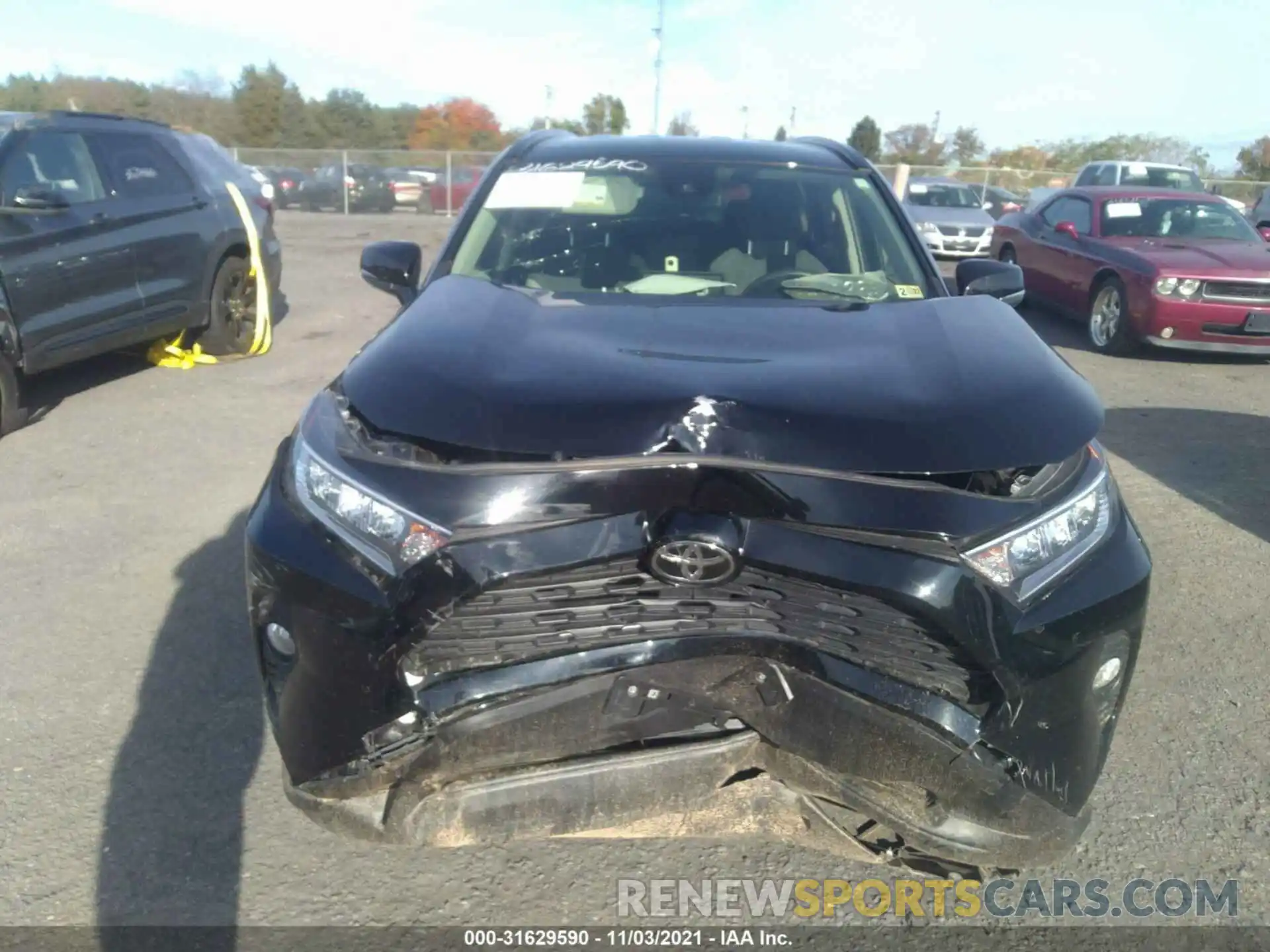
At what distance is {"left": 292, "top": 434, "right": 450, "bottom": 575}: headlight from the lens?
205cm

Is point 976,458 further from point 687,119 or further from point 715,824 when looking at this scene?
point 687,119

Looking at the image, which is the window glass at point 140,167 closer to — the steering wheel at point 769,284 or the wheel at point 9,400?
the wheel at point 9,400

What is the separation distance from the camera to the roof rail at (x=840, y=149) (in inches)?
170

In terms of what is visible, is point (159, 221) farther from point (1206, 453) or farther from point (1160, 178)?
point (1160, 178)

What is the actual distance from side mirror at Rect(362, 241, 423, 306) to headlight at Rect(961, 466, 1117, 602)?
234cm

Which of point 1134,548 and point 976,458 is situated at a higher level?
point 976,458

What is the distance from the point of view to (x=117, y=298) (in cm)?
723

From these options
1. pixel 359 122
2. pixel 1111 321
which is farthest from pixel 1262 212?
pixel 359 122

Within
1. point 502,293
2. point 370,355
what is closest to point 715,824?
point 370,355

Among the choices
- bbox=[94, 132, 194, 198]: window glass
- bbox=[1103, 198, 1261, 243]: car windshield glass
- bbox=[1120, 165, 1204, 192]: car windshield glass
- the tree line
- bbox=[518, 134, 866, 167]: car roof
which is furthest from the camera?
the tree line

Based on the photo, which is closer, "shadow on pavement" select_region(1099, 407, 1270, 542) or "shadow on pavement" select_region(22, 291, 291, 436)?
"shadow on pavement" select_region(1099, 407, 1270, 542)

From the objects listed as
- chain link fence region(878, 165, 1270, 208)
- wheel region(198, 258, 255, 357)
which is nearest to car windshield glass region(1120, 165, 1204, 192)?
chain link fence region(878, 165, 1270, 208)

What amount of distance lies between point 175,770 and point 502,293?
5.36ft

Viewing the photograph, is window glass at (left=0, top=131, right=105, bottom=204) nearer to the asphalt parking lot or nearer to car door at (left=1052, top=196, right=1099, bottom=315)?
the asphalt parking lot
